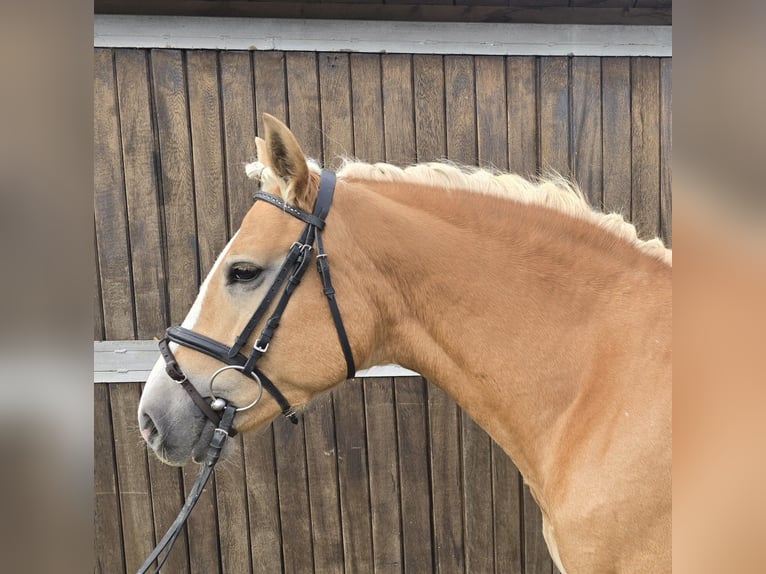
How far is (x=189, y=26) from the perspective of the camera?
2061 millimetres

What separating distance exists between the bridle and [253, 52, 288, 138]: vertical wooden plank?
102 centimetres

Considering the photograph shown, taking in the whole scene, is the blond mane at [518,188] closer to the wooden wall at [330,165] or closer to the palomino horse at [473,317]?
the palomino horse at [473,317]

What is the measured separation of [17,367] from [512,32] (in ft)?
7.92

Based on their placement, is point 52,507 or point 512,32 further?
point 512,32

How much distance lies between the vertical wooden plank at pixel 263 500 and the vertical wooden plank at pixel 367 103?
1431 millimetres

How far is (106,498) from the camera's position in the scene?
7.21 ft

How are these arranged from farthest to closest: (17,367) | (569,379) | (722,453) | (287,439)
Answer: (287,439) < (569,379) < (722,453) < (17,367)

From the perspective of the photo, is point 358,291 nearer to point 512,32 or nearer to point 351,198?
point 351,198

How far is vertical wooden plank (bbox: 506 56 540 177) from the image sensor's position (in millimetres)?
2191

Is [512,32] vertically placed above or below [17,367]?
above

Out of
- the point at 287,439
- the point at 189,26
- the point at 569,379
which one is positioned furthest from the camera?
the point at 287,439

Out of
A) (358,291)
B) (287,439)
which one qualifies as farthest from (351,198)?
(287,439)

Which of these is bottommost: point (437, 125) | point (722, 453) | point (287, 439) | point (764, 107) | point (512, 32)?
point (287, 439)

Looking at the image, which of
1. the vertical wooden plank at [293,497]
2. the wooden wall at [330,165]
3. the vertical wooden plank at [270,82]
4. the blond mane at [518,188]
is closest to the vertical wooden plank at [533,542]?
the wooden wall at [330,165]
